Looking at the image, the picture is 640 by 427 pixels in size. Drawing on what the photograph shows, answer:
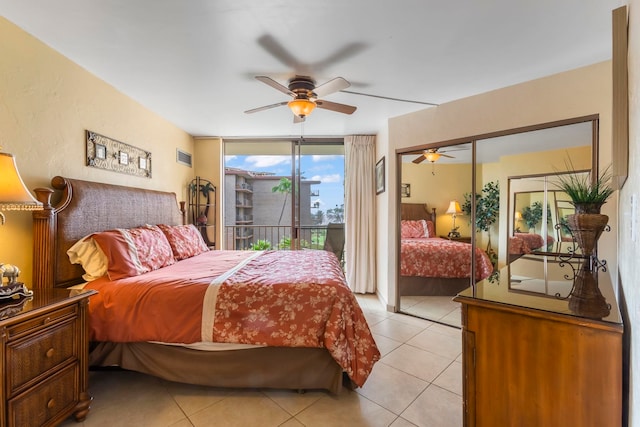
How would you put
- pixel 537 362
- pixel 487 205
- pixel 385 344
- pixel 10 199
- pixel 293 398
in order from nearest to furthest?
1. pixel 537 362
2. pixel 10 199
3. pixel 293 398
4. pixel 385 344
5. pixel 487 205

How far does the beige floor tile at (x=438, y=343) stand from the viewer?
2502 millimetres

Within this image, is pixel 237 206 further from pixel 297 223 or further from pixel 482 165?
pixel 482 165

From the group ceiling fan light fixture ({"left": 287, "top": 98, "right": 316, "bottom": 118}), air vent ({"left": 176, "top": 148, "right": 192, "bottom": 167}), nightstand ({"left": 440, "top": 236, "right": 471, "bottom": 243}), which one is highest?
ceiling fan light fixture ({"left": 287, "top": 98, "right": 316, "bottom": 118})

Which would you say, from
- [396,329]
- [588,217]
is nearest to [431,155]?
[588,217]

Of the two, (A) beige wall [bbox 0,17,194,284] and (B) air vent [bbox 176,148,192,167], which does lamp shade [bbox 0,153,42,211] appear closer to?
(A) beige wall [bbox 0,17,194,284]

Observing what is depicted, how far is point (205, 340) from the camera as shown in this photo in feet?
5.93

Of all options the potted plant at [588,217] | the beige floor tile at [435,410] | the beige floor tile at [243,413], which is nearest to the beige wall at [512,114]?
the potted plant at [588,217]

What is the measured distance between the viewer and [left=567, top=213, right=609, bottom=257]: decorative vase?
1499 millimetres

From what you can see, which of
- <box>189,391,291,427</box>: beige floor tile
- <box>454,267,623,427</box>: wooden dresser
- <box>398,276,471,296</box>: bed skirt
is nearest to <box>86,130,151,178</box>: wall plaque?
<box>189,391,291,427</box>: beige floor tile

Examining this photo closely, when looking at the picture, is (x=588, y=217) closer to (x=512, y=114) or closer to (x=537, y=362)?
(x=537, y=362)

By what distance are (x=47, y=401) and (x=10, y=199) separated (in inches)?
41.6

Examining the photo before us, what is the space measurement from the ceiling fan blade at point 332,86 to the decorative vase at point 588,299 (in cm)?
180

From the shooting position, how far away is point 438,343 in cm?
267

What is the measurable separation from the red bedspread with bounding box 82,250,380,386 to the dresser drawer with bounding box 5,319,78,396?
275 millimetres
